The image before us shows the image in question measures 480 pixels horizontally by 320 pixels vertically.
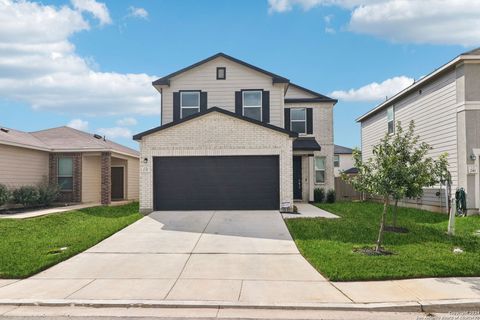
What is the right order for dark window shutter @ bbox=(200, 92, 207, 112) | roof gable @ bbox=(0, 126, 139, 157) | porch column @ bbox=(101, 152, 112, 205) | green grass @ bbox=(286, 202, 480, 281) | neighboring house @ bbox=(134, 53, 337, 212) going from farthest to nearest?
1. porch column @ bbox=(101, 152, 112, 205)
2. dark window shutter @ bbox=(200, 92, 207, 112)
3. roof gable @ bbox=(0, 126, 139, 157)
4. neighboring house @ bbox=(134, 53, 337, 212)
5. green grass @ bbox=(286, 202, 480, 281)

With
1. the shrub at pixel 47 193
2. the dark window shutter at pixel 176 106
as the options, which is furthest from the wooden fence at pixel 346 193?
the shrub at pixel 47 193

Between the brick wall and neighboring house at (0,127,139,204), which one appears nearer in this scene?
neighboring house at (0,127,139,204)

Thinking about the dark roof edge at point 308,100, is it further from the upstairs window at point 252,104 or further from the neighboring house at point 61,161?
the neighboring house at point 61,161

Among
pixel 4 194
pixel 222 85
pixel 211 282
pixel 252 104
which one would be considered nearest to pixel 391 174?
pixel 211 282

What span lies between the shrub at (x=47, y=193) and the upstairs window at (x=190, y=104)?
7585 millimetres

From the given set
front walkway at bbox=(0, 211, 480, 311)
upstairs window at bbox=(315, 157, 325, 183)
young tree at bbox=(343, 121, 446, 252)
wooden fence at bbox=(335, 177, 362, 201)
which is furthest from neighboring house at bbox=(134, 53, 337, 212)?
wooden fence at bbox=(335, 177, 362, 201)

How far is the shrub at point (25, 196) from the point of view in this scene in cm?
1925

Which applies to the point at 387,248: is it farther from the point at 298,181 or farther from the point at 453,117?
the point at 298,181

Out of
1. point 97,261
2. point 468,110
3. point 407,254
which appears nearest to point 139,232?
point 97,261

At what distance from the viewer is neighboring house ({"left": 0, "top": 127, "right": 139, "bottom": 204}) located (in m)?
19.5

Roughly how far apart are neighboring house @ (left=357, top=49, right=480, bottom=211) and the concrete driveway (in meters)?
8.32

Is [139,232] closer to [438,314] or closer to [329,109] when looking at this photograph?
[438,314]

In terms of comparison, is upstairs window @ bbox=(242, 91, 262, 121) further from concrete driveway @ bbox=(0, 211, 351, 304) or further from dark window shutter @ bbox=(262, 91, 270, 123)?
concrete driveway @ bbox=(0, 211, 351, 304)

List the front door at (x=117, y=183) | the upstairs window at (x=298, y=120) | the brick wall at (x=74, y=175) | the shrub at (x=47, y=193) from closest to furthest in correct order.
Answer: the shrub at (x=47, y=193), the brick wall at (x=74, y=175), the upstairs window at (x=298, y=120), the front door at (x=117, y=183)
